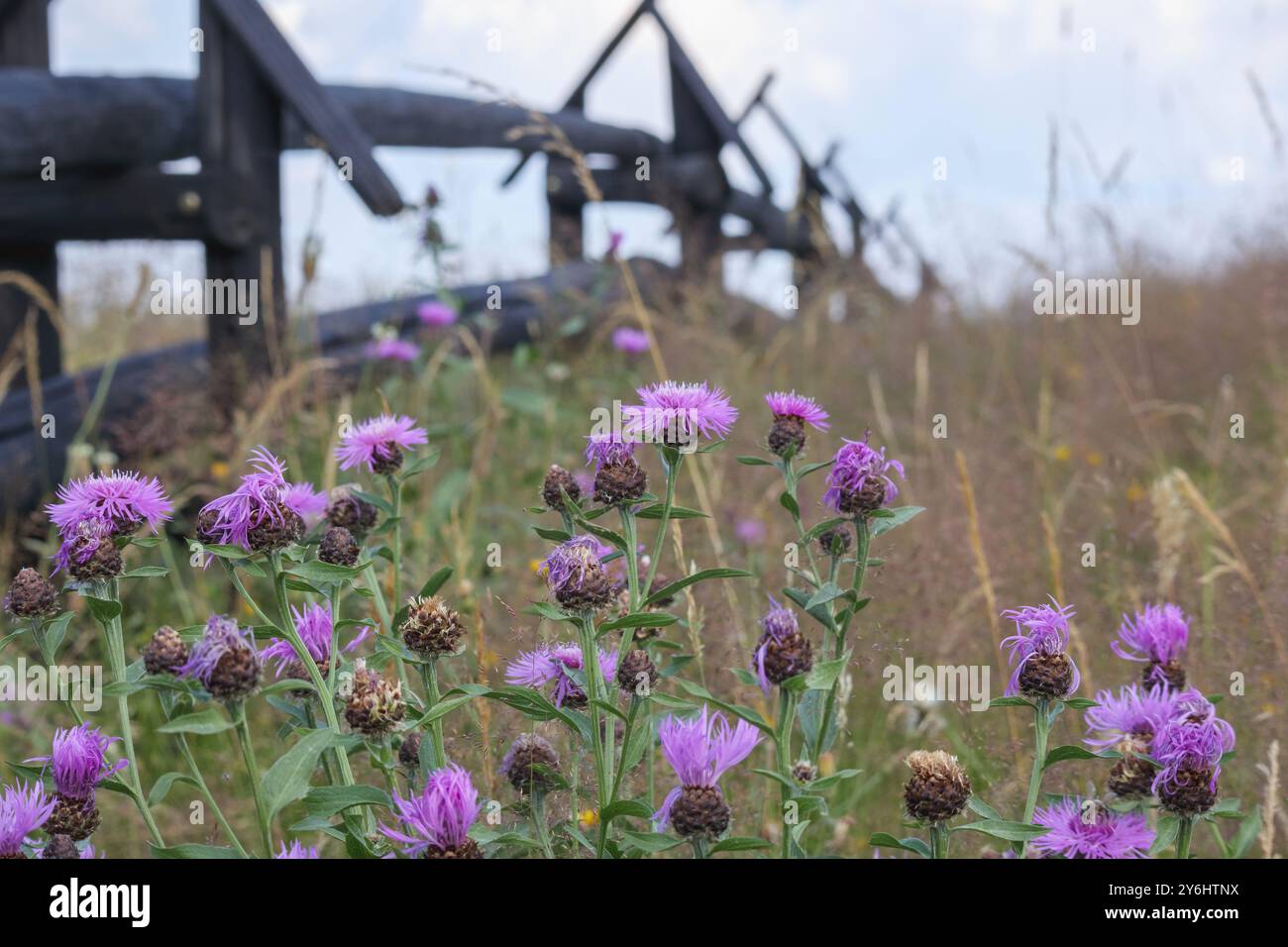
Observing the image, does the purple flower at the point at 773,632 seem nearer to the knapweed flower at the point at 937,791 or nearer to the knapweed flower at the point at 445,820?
the knapweed flower at the point at 937,791

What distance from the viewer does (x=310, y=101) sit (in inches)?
139

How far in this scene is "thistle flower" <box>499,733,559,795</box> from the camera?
103 centimetres

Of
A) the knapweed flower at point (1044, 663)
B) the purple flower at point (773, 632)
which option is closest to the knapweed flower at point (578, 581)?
the purple flower at point (773, 632)

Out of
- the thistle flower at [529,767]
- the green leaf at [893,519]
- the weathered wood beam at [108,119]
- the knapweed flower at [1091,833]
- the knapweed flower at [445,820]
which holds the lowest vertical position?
the knapweed flower at [1091,833]

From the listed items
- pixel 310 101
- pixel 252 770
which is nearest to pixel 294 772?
pixel 252 770

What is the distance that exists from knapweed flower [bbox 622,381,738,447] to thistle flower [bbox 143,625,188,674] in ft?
1.32

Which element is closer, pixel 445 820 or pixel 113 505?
pixel 445 820

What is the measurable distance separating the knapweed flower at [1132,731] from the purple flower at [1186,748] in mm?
25

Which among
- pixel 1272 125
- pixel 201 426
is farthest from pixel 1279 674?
pixel 201 426

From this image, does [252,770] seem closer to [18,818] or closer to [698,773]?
[18,818]

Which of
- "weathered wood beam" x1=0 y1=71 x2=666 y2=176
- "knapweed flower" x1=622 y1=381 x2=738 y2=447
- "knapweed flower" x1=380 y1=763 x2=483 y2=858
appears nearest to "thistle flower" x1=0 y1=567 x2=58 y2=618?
"knapweed flower" x1=380 y1=763 x2=483 y2=858

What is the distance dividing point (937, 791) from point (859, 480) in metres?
0.28

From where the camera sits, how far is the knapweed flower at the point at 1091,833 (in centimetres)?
98
